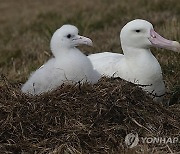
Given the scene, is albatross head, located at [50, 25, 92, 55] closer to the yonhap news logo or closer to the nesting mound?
the nesting mound

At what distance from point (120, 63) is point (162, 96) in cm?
51

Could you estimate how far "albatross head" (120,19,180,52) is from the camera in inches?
175

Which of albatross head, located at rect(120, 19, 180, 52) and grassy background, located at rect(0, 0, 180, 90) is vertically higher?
albatross head, located at rect(120, 19, 180, 52)

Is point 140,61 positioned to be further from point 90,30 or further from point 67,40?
point 90,30

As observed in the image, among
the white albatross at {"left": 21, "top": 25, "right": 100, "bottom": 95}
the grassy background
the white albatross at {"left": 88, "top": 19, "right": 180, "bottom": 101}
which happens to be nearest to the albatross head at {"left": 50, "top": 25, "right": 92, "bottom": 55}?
the white albatross at {"left": 21, "top": 25, "right": 100, "bottom": 95}

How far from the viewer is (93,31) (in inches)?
340

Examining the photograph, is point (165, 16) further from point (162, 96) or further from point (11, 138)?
point (11, 138)

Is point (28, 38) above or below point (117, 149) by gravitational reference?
below

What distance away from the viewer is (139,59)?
4504 millimetres

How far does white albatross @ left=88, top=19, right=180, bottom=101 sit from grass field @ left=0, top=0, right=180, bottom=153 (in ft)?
0.74

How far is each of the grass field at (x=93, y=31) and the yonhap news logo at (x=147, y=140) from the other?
0.10 m

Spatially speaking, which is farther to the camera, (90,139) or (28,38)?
(28,38)

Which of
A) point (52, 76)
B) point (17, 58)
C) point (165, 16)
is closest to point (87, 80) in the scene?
point (52, 76)

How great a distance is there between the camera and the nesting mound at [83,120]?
11.7ft
